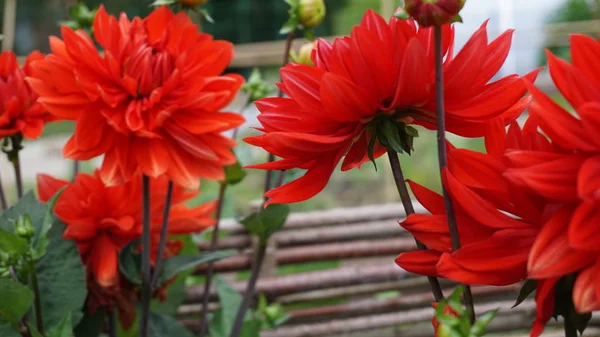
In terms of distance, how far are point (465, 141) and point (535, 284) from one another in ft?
4.69

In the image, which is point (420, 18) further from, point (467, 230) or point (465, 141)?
point (465, 141)

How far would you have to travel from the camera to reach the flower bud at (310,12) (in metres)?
0.51

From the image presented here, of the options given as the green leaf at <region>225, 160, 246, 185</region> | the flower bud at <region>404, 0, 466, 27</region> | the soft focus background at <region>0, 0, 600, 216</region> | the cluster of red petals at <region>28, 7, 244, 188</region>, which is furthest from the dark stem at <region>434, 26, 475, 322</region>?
the soft focus background at <region>0, 0, 600, 216</region>

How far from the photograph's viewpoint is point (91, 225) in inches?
19.1

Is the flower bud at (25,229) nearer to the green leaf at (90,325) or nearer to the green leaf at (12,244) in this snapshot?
the green leaf at (12,244)

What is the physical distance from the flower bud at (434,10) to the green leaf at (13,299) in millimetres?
270

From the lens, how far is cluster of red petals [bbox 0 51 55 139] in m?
0.47

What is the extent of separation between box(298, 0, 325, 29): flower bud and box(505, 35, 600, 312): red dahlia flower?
0.30m

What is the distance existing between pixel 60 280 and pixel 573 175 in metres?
0.36

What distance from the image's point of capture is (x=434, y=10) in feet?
0.73

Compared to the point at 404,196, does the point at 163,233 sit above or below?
below

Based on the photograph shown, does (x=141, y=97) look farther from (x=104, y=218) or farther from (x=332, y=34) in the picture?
(x=332, y=34)

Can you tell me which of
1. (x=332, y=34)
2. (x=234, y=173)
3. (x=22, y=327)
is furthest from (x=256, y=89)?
(x=332, y=34)

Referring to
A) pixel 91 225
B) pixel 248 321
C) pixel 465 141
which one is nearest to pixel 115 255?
pixel 91 225
